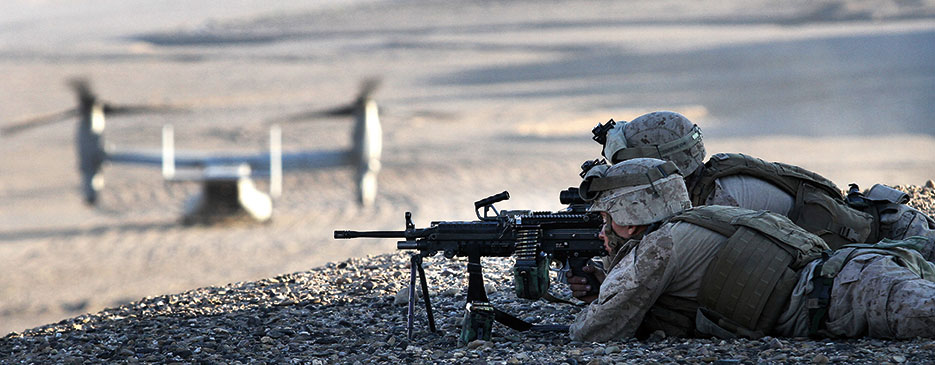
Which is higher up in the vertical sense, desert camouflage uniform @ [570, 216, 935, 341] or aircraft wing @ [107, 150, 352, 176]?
aircraft wing @ [107, 150, 352, 176]

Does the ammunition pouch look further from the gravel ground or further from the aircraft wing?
the aircraft wing

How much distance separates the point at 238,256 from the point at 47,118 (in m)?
16.1

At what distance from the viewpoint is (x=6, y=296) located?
20.3 metres

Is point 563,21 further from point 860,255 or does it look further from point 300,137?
point 860,255

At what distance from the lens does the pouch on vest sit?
5883 mm

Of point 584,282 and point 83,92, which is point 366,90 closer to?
point 83,92

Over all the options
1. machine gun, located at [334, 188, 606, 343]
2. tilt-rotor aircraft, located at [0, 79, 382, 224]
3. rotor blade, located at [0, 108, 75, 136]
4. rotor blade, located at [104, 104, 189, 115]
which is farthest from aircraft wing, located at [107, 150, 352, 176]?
machine gun, located at [334, 188, 606, 343]

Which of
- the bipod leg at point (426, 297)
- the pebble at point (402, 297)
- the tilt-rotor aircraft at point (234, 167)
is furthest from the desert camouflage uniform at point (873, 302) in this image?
the tilt-rotor aircraft at point (234, 167)

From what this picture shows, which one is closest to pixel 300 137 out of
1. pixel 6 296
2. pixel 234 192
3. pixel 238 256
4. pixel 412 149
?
pixel 412 149

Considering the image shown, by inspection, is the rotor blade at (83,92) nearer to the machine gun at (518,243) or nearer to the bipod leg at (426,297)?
the bipod leg at (426,297)

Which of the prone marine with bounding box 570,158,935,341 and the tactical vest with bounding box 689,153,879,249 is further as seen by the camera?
the tactical vest with bounding box 689,153,879,249

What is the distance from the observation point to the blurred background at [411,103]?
23922mm

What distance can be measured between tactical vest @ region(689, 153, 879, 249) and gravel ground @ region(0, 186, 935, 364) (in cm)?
102

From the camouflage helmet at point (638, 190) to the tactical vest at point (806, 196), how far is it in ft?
2.81
